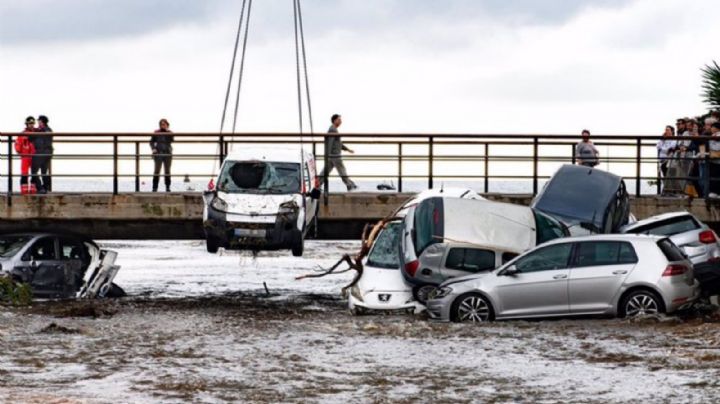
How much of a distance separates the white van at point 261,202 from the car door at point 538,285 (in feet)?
18.7

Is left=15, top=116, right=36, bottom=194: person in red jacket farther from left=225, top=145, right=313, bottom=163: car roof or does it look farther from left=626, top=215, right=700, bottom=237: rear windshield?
left=626, top=215, right=700, bottom=237: rear windshield

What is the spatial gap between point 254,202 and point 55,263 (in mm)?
3778

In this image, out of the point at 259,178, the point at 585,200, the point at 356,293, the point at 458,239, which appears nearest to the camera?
the point at 458,239

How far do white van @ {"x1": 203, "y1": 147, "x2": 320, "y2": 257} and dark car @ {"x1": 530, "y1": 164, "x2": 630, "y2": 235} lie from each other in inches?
171

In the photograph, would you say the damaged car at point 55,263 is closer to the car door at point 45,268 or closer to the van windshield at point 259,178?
the car door at point 45,268

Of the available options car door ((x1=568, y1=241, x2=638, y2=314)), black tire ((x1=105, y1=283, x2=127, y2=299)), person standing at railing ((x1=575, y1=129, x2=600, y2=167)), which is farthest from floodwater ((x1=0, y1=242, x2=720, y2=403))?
person standing at railing ((x1=575, y1=129, x2=600, y2=167))

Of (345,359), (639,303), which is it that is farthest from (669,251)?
(345,359)

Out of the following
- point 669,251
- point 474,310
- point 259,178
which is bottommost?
point 474,310

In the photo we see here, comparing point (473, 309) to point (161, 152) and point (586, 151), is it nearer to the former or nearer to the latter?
point (586, 151)

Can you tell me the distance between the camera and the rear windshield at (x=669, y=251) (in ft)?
77.6

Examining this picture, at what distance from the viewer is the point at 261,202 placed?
28891mm

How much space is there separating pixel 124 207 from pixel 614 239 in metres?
11.0

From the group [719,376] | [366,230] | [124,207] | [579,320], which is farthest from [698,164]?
[719,376]

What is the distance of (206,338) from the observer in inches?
945
